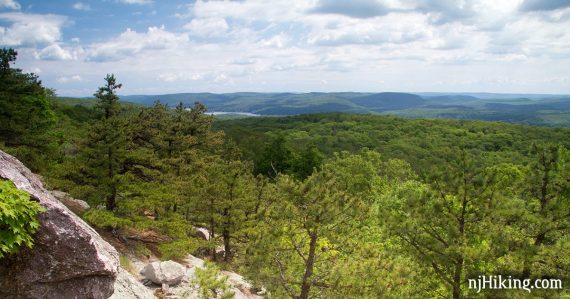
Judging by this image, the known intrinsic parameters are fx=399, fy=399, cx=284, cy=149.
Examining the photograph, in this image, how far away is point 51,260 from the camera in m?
8.89

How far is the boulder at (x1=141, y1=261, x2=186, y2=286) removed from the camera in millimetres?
17859

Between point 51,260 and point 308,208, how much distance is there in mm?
7994

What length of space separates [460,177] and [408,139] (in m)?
125

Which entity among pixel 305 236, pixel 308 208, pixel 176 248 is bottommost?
pixel 176 248

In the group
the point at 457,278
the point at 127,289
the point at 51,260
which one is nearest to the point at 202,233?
the point at 127,289

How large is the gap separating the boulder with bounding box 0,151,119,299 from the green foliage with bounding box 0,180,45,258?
0.90 ft

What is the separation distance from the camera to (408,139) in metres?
134

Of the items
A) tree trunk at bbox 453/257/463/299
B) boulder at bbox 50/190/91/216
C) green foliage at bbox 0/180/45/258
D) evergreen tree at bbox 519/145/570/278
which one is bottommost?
tree trunk at bbox 453/257/463/299

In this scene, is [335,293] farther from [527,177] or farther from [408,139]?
[408,139]

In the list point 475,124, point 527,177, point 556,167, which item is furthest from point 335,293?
point 475,124

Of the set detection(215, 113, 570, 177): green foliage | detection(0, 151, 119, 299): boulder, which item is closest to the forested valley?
detection(0, 151, 119, 299): boulder

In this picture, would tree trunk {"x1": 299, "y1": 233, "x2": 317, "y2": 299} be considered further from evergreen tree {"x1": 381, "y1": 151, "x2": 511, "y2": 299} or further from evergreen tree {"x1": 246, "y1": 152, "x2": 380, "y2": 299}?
evergreen tree {"x1": 381, "y1": 151, "x2": 511, "y2": 299}

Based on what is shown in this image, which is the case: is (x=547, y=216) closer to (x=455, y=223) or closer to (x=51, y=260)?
(x=455, y=223)

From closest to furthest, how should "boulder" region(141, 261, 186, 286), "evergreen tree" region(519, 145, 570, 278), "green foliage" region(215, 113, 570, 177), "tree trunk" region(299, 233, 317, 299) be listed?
1. "evergreen tree" region(519, 145, 570, 278)
2. "tree trunk" region(299, 233, 317, 299)
3. "boulder" region(141, 261, 186, 286)
4. "green foliage" region(215, 113, 570, 177)
